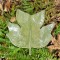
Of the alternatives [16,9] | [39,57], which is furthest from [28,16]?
[39,57]

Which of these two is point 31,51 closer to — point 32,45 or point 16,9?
point 32,45

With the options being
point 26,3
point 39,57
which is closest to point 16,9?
point 26,3

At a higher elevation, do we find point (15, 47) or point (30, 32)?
point (30, 32)

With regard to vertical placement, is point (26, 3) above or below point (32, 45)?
above

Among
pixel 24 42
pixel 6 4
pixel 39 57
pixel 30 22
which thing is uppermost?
pixel 6 4

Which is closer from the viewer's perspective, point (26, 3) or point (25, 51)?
point (25, 51)

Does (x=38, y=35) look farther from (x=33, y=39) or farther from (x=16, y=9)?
(x=16, y=9)
